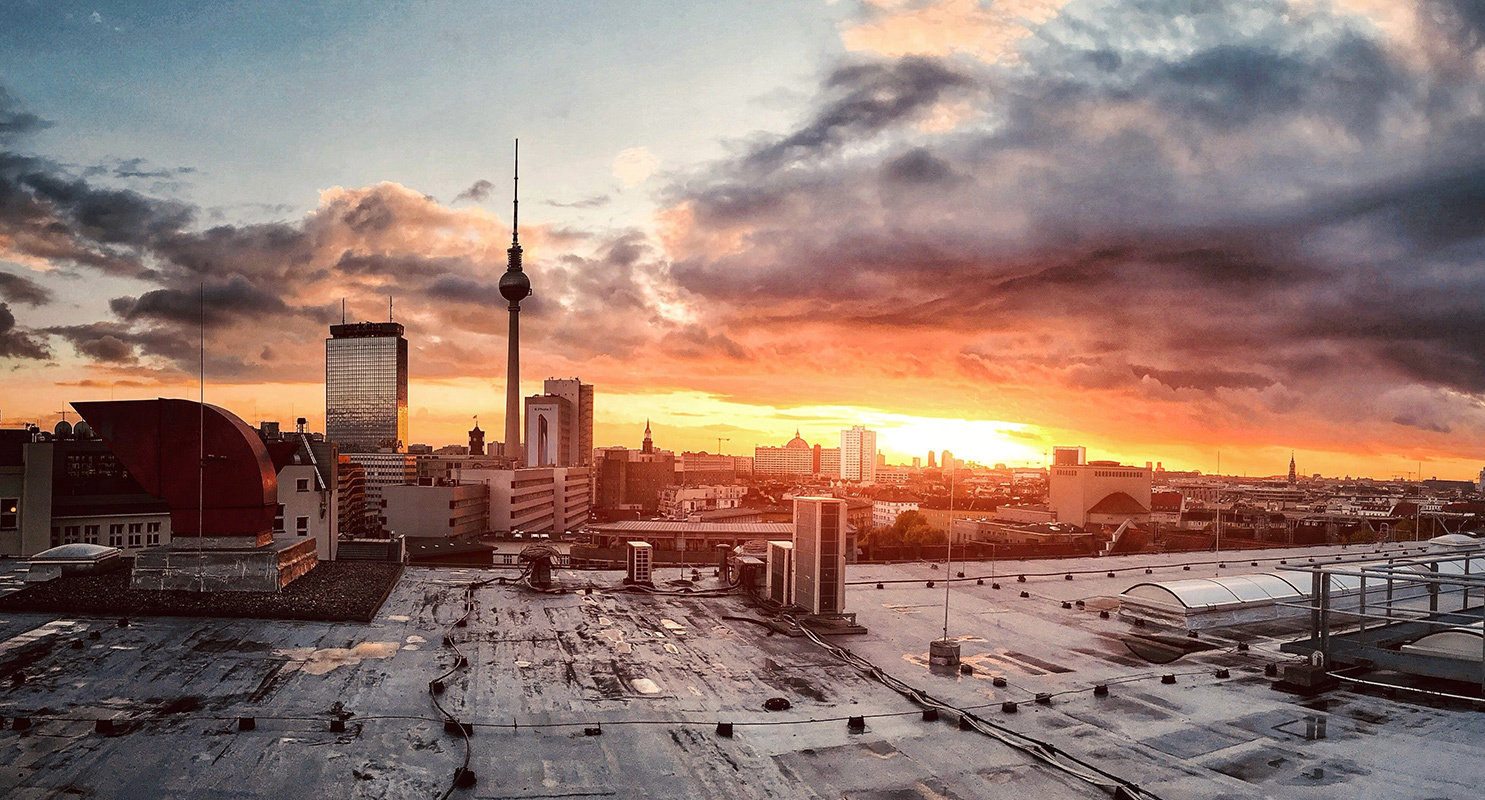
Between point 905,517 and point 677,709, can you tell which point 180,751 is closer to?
point 677,709

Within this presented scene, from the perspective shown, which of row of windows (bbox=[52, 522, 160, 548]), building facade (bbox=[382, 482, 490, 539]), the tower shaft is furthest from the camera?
the tower shaft

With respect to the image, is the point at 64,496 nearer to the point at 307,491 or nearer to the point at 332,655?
the point at 307,491

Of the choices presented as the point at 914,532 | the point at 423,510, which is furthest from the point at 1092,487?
the point at 423,510

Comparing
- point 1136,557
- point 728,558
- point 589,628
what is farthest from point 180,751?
point 1136,557

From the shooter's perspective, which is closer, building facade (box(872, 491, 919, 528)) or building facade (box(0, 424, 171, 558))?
building facade (box(0, 424, 171, 558))

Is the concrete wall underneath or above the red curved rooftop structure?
underneath

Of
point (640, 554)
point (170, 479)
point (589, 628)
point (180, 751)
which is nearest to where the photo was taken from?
point (180, 751)

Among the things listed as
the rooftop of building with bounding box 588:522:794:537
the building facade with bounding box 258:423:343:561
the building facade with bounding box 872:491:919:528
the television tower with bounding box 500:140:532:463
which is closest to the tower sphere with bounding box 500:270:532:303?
the television tower with bounding box 500:140:532:463

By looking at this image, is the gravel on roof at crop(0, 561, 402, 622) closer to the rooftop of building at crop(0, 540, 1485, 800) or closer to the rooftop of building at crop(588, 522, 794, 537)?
the rooftop of building at crop(0, 540, 1485, 800)
